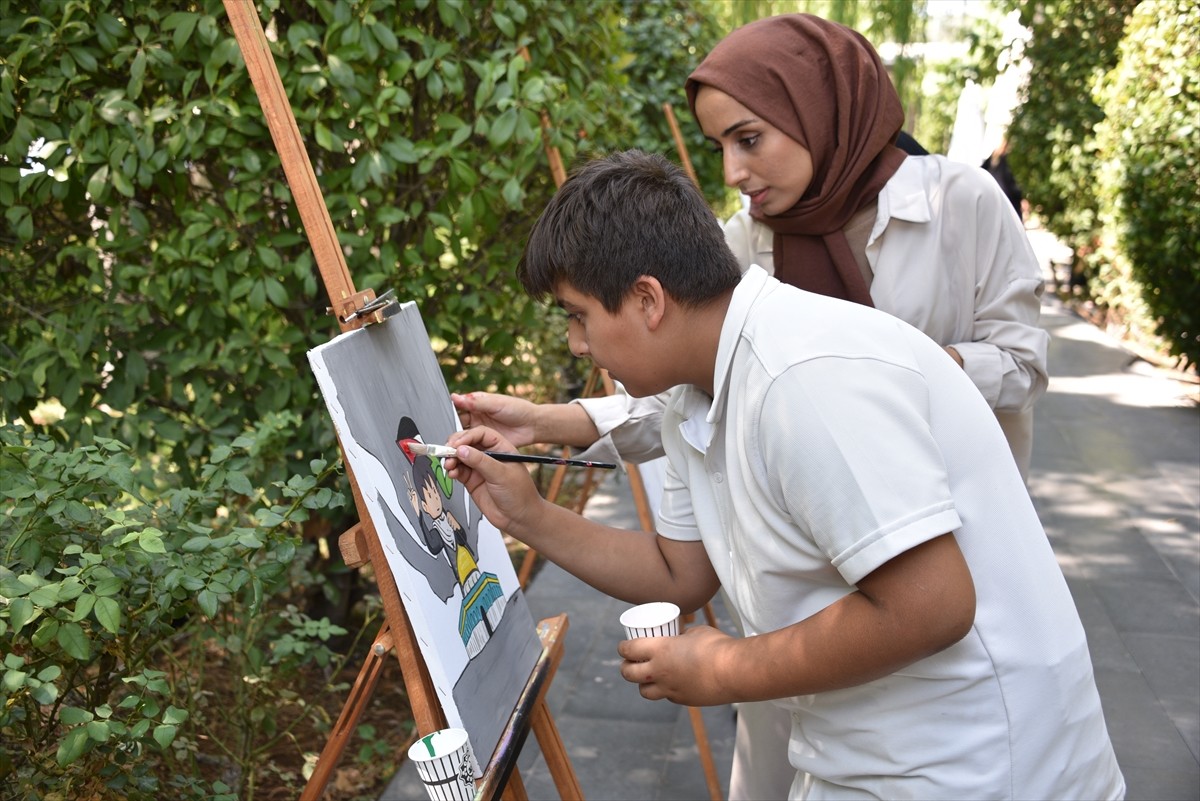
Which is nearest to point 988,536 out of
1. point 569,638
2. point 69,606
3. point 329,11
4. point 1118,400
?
point 69,606

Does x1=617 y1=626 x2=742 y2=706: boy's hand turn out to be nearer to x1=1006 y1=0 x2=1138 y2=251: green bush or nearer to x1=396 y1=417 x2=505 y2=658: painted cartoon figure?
x1=396 y1=417 x2=505 y2=658: painted cartoon figure

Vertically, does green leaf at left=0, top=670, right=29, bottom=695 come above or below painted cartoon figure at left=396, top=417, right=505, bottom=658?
above

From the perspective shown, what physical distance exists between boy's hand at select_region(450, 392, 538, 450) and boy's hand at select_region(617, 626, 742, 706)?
2.43 ft

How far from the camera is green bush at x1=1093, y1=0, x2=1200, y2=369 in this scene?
6168mm

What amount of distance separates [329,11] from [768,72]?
1314 mm

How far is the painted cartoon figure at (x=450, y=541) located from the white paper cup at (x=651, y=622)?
0.41 metres

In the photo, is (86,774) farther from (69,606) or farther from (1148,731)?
(1148,731)

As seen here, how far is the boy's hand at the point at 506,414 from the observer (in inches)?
89.4

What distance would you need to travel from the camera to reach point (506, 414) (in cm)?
228

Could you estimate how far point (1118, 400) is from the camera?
22.7 ft

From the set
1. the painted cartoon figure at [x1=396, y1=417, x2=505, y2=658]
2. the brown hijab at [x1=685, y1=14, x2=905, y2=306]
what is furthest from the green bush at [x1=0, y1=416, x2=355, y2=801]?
the brown hijab at [x1=685, y1=14, x2=905, y2=306]

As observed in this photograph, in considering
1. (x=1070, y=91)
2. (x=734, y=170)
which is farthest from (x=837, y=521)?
(x=1070, y=91)

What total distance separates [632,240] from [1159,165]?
5880 mm

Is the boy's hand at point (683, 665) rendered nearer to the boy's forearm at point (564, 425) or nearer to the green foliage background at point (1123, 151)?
the boy's forearm at point (564, 425)
